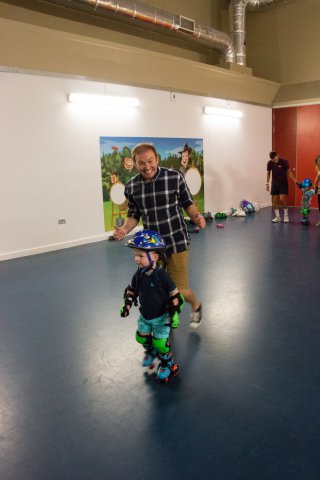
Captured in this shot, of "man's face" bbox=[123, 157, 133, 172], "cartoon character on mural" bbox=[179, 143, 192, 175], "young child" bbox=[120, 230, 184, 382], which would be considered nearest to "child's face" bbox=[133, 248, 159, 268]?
"young child" bbox=[120, 230, 184, 382]

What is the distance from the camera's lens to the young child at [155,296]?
2.45m

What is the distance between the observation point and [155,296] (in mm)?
2520

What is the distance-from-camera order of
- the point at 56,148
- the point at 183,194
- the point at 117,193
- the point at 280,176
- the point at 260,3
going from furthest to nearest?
the point at 260,3 < the point at 280,176 < the point at 117,193 < the point at 56,148 < the point at 183,194

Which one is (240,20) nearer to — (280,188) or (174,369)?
(280,188)

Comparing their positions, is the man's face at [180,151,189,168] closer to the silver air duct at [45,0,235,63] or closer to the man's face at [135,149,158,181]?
the silver air duct at [45,0,235,63]

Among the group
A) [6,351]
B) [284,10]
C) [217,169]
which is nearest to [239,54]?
[284,10]

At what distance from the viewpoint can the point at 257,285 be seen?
4.57 meters

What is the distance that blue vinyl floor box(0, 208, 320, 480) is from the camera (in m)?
1.92

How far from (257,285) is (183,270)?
1799 millimetres

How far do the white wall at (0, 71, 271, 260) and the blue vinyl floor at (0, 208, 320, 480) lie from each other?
75.3 inches

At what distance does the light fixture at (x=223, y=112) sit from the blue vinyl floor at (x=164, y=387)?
603 cm

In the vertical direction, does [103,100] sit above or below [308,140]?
above

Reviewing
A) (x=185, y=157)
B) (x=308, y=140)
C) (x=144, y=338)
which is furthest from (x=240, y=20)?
(x=144, y=338)

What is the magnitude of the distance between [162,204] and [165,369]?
121 cm
